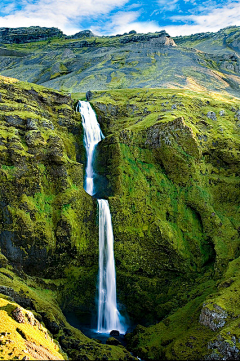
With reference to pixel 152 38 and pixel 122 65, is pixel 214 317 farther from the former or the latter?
pixel 152 38

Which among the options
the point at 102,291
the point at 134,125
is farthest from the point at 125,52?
the point at 102,291

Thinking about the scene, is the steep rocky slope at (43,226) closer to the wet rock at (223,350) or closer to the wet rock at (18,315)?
the wet rock at (18,315)

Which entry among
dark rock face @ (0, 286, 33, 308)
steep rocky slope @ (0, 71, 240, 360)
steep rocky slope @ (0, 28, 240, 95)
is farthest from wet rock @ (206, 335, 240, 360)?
steep rocky slope @ (0, 28, 240, 95)

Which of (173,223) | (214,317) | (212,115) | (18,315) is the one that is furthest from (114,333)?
(212,115)

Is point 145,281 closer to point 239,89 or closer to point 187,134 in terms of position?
point 187,134

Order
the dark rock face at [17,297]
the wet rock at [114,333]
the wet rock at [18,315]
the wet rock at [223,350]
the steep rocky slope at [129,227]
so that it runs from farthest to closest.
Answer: the wet rock at [114,333]
the steep rocky slope at [129,227]
the dark rock face at [17,297]
the wet rock at [223,350]
the wet rock at [18,315]

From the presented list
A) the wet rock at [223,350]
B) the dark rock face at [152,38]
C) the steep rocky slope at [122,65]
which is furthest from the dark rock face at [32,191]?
the dark rock face at [152,38]
